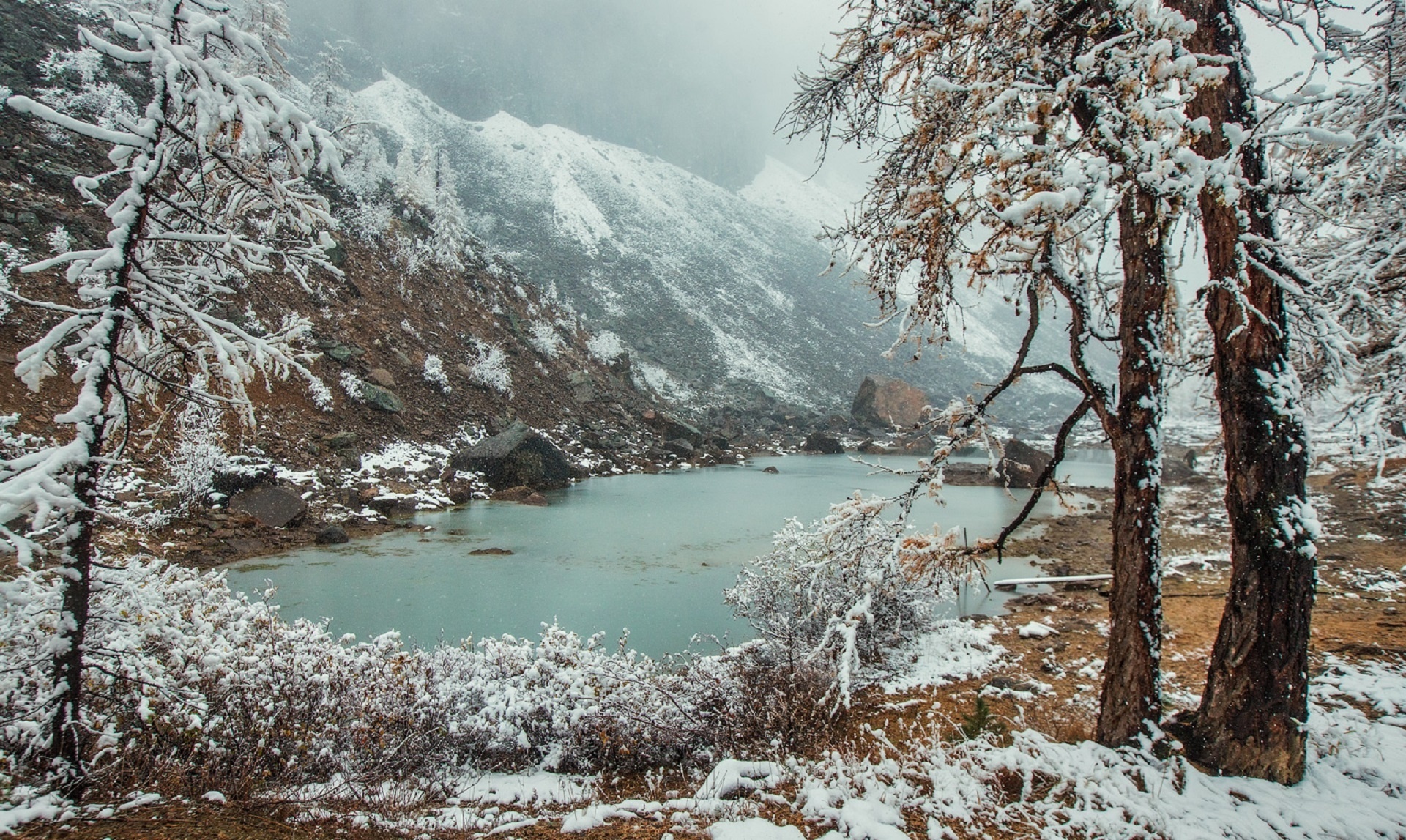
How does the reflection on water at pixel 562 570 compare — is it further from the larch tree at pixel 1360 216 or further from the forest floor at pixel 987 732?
the larch tree at pixel 1360 216

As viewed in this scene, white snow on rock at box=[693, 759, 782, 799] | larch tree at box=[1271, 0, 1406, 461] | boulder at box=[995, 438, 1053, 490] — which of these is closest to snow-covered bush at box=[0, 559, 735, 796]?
white snow on rock at box=[693, 759, 782, 799]

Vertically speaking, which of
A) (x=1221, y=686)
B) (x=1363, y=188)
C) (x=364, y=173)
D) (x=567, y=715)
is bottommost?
(x=567, y=715)

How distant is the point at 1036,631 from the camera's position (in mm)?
8250

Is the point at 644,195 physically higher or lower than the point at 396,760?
higher

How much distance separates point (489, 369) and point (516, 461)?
8660mm

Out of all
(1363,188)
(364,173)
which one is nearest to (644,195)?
(364,173)

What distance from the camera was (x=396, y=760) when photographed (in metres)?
3.96

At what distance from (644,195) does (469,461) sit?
103 meters

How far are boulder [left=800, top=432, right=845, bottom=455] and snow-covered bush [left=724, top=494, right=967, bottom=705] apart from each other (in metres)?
35.6

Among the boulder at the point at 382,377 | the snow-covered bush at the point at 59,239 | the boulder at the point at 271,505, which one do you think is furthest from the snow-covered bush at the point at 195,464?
the boulder at the point at 382,377

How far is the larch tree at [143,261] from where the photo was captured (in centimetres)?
278

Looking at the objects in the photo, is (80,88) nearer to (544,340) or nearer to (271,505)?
(544,340)

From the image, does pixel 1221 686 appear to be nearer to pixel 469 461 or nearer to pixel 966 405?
pixel 966 405

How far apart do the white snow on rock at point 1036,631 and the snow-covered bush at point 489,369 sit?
83.3ft
